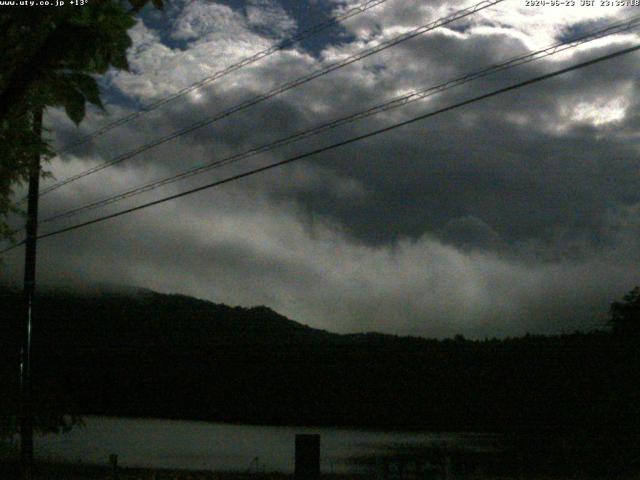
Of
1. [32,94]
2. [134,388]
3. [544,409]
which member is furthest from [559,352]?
[134,388]

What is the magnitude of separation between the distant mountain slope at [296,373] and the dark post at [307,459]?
33.1 meters

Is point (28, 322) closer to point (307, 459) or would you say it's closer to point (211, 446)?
point (307, 459)

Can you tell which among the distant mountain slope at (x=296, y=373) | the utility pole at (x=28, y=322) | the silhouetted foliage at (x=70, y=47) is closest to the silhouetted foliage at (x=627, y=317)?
the distant mountain slope at (x=296, y=373)

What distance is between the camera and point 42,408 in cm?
2509

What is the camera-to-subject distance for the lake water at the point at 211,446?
51312 mm

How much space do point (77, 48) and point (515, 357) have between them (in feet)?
288

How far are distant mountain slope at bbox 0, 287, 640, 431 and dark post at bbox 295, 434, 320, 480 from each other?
33056mm

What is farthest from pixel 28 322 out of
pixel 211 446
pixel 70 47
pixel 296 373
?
pixel 296 373

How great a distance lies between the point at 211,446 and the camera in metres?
77.9

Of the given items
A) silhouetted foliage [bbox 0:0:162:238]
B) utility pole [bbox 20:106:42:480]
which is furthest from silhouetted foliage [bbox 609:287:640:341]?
silhouetted foliage [bbox 0:0:162:238]

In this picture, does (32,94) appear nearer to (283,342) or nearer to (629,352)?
(629,352)

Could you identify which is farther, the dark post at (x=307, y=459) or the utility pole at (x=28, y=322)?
the utility pole at (x=28, y=322)

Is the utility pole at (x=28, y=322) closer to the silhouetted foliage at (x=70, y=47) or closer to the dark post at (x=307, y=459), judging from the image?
the dark post at (x=307, y=459)

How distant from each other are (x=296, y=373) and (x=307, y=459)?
146201 millimetres
